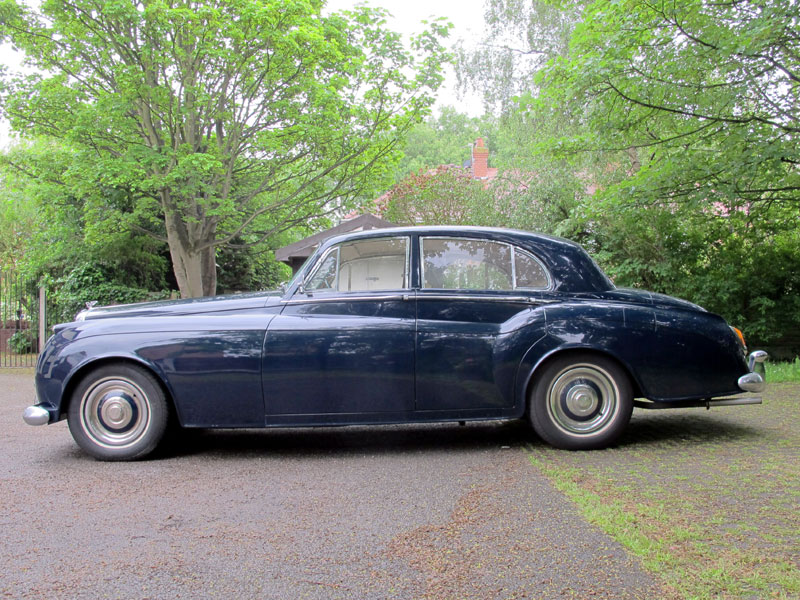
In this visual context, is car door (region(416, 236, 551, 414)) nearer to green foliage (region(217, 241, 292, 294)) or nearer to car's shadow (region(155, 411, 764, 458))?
car's shadow (region(155, 411, 764, 458))

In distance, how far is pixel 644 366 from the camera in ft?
15.2

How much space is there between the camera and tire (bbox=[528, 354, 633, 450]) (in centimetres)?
464

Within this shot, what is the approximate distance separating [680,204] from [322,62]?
7011 mm

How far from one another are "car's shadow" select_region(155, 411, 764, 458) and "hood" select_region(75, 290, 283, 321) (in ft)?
3.24

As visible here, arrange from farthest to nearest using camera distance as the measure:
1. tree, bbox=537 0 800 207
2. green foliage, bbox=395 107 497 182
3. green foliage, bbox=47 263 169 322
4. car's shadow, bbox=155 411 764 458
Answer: green foliage, bbox=395 107 497 182, green foliage, bbox=47 263 169 322, tree, bbox=537 0 800 207, car's shadow, bbox=155 411 764 458

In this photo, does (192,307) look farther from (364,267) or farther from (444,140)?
(444,140)

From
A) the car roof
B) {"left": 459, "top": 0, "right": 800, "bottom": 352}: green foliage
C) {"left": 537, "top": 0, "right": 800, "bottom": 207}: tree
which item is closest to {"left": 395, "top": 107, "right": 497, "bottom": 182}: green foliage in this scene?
{"left": 459, "top": 0, "right": 800, "bottom": 352}: green foliage

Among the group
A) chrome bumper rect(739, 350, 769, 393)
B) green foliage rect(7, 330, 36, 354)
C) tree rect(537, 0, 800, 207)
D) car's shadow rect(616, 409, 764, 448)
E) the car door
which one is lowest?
car's shadow rect(616, 409, 764, 448)

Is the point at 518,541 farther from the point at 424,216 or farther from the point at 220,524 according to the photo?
the point at 424,216

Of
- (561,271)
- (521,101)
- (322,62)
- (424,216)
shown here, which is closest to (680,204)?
(521,101)

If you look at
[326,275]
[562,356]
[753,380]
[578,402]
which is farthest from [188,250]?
[753,380]

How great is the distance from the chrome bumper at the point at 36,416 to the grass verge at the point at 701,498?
343 centimetres

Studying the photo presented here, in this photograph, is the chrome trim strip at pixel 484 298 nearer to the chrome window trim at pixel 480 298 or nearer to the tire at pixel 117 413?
the chrome window trim at pixel 480 298

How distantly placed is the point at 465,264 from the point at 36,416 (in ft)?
10.7
